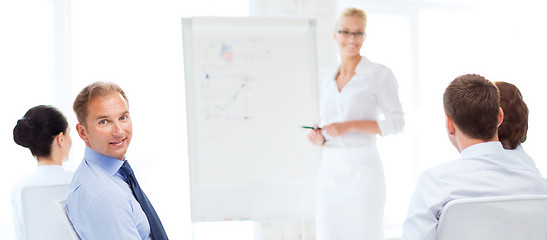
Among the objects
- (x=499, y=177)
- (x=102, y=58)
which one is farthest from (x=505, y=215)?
Result: (x=102, y=58)

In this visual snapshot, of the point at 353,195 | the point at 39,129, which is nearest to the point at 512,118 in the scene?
the point at 353,195

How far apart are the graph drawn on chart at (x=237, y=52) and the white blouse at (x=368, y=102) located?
0.53m

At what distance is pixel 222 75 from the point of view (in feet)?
7.92

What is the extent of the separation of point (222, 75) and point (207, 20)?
331 mm

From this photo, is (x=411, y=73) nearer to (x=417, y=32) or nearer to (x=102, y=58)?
(x=417, y=32)

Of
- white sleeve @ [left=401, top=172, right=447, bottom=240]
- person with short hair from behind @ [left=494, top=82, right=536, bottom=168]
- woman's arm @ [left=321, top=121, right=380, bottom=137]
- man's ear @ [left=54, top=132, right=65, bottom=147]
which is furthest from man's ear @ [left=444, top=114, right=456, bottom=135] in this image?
man's ear @ [left=54, top=132, right=65, bottom=147]

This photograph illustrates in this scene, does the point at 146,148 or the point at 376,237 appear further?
the point at 146,148

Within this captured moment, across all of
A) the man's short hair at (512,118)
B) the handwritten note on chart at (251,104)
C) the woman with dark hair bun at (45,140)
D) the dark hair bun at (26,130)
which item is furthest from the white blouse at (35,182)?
the man's short hair at (512,118)

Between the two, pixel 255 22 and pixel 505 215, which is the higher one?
pixel 255 22

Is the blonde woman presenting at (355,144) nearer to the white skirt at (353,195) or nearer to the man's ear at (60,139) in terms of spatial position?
the white skirt at (353,195)

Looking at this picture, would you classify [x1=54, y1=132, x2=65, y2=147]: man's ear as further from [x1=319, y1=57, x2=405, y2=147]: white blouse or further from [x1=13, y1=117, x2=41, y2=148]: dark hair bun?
[x1=319, y1=57, x2=405, y2=147]: white blouse

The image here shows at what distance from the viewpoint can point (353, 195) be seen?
7.13 ft

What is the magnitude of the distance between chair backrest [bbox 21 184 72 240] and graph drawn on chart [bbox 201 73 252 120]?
1031mm

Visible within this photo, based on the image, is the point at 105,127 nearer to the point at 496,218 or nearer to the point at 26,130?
the point at 26,130
